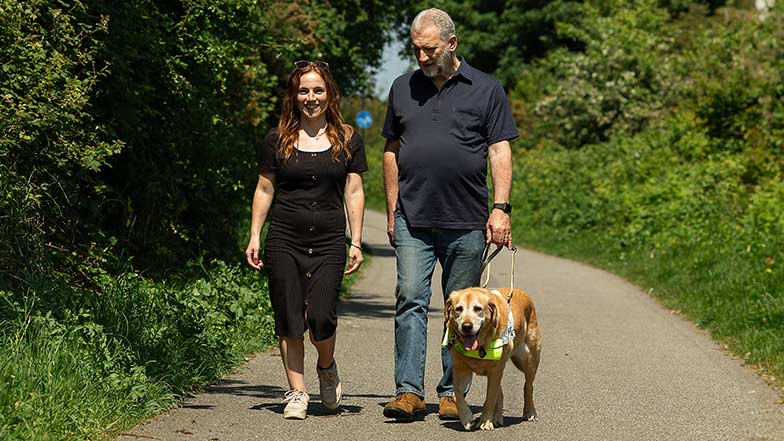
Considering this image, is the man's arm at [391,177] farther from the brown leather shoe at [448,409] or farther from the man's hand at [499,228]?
the brown leather shoe at [448,409]

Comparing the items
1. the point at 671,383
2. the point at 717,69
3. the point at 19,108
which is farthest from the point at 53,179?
the point at 717,69

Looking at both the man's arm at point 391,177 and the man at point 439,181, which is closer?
the man at point 439,181

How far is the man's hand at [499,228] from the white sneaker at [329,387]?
1.18m

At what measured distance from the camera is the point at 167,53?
1172 centimetres

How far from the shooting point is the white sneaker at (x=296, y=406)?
6984mm

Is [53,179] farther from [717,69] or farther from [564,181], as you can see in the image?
[564,181]

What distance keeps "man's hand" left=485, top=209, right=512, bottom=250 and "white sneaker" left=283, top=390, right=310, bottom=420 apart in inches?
55.1

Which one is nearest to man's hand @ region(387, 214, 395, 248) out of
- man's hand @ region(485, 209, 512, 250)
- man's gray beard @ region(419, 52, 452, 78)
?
man's hand @ region(485, 209, 512, 250)

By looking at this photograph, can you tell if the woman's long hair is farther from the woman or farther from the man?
the man

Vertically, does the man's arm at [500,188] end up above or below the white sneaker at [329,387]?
above

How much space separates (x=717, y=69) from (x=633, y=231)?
6848 millimetres

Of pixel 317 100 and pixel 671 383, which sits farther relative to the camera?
pixel 671 383

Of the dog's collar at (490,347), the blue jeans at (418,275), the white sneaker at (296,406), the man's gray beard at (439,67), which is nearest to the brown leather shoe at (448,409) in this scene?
the blue jeans at (418,275)

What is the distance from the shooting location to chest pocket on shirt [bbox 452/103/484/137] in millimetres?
6984
